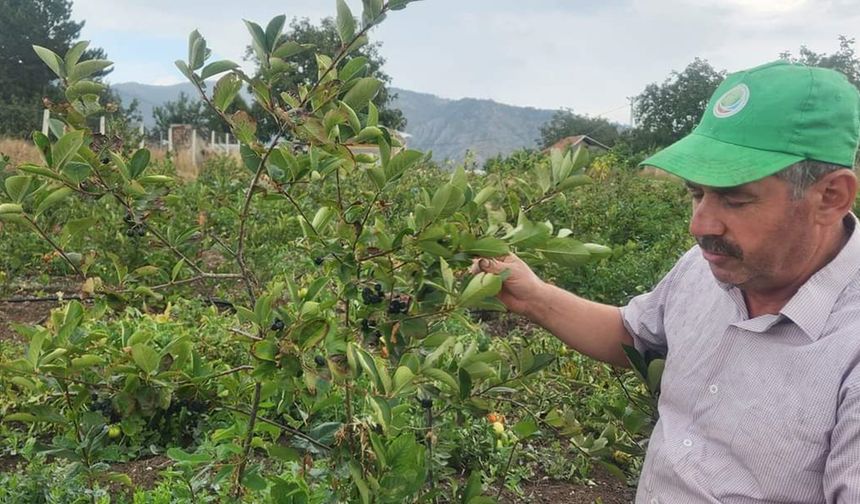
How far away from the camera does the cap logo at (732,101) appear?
133 cm

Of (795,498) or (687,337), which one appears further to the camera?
(687,337)

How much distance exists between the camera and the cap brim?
124 centimetres

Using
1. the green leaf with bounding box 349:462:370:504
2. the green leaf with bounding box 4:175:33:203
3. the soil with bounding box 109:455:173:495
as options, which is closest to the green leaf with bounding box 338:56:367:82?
the green leaf with bounding box 4:175:33:203

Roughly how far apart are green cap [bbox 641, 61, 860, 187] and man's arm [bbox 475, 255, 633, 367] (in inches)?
20.7

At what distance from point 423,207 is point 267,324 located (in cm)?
32

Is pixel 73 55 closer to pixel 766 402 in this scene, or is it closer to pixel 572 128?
pixel 766 402

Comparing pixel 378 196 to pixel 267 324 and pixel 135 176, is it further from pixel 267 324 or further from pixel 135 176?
pixel 135 176

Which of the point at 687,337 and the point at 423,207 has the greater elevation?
the point at 423,207

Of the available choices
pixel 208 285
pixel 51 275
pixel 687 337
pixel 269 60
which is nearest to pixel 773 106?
pixel 687 337

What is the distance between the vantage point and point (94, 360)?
1.33m

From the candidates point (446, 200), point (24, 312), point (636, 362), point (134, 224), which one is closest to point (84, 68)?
point (134, 224)

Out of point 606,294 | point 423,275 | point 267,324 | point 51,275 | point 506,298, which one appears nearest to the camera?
point 267,324

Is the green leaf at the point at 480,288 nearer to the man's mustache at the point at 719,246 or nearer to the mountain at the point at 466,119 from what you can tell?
the man's mustache at the point at 719,246

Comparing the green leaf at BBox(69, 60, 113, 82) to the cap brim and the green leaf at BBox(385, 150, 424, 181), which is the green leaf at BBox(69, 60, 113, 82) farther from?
the cap brim
